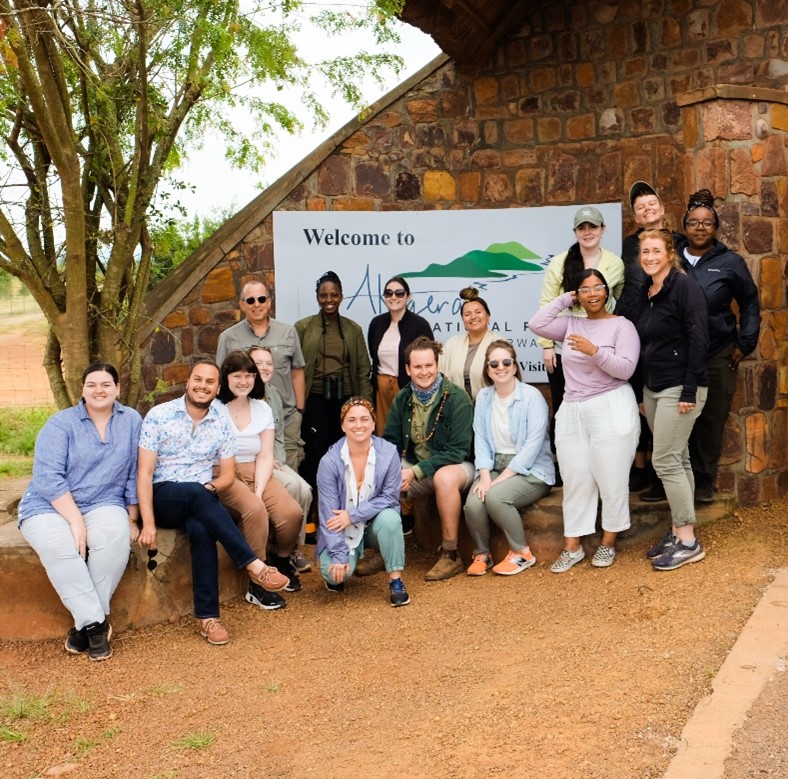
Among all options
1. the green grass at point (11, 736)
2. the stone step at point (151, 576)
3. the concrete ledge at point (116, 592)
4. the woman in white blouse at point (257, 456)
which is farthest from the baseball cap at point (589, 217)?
the green grass at point (11, 736)

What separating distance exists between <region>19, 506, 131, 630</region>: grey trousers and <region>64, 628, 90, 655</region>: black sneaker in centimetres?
5

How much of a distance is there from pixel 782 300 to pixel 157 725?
4.12m

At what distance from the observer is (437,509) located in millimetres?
5797

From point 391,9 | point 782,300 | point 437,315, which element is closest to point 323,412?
point 437,315

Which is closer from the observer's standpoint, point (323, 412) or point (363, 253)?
point (323, 412)

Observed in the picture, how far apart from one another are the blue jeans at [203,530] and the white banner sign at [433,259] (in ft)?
9.11

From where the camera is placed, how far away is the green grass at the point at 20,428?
10555 millimetres

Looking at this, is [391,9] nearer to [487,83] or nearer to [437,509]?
[487,83]

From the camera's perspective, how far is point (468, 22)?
23.0 ft

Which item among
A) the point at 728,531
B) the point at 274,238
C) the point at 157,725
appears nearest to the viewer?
the point at 157,725

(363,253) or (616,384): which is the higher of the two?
(363,253)

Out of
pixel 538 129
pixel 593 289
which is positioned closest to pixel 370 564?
pixel 593 289

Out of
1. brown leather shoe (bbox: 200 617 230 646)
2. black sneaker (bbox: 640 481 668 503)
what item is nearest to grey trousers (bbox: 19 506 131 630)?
brown leather shoe (bbox: 200 617 230 646)

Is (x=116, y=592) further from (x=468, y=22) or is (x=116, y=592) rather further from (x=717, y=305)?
(x=468, y=22)
